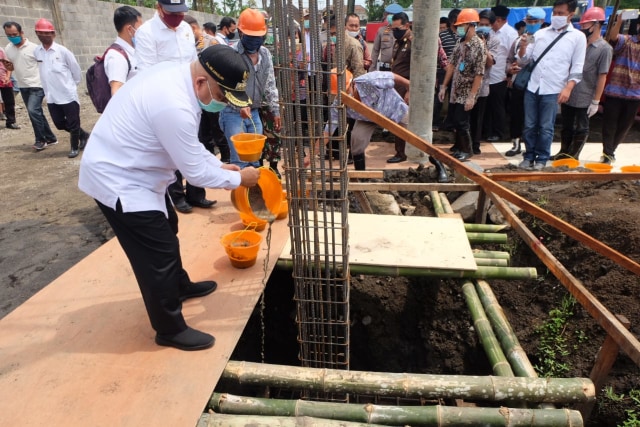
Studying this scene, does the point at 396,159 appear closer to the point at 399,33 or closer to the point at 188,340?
the point at 399,33

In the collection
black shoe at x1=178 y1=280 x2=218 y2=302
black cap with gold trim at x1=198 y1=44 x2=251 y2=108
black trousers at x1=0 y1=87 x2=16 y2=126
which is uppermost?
black cap with gold trim at x1=198 y1=44 x2=251 y2=108

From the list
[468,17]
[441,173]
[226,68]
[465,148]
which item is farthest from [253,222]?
[468,17]

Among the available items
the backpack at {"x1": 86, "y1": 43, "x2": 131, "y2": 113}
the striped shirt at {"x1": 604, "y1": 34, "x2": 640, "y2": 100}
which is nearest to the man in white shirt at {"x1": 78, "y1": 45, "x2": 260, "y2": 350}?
the backpack at {"x1": 86, "y1": 43, "x2": 131, "y2": 113}

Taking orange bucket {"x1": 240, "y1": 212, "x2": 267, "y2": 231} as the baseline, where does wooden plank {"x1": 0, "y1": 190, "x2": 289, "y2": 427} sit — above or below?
below

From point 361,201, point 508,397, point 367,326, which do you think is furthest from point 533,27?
point 508,397

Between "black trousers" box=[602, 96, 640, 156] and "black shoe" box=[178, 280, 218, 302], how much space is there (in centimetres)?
578

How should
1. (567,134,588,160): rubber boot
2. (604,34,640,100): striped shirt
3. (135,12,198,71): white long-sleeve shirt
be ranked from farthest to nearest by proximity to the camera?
1. (567,134,588,160): rubber boot
2. (604,34,640,100): striped shirt
3. (135,12,198,71): white long-sleeve shirt

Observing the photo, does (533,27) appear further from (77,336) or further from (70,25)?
(70,25)

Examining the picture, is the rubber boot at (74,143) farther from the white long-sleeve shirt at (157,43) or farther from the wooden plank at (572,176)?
the wooden plank at (572,176)

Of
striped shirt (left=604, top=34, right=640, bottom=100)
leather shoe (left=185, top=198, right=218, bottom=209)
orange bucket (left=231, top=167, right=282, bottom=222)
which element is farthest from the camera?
striped shirt (left=604, top=34, right=640, bottom=100)

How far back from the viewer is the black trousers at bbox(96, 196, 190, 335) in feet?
7.06

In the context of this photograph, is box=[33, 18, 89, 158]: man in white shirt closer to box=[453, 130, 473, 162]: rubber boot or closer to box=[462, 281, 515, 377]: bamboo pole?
box=[453, 130, 473, 162]: rubber boot

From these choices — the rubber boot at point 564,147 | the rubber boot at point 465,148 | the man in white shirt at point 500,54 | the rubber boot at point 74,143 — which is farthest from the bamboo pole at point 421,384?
the rubber boot at point 74,143

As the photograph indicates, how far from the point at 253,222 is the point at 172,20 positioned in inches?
73.8
